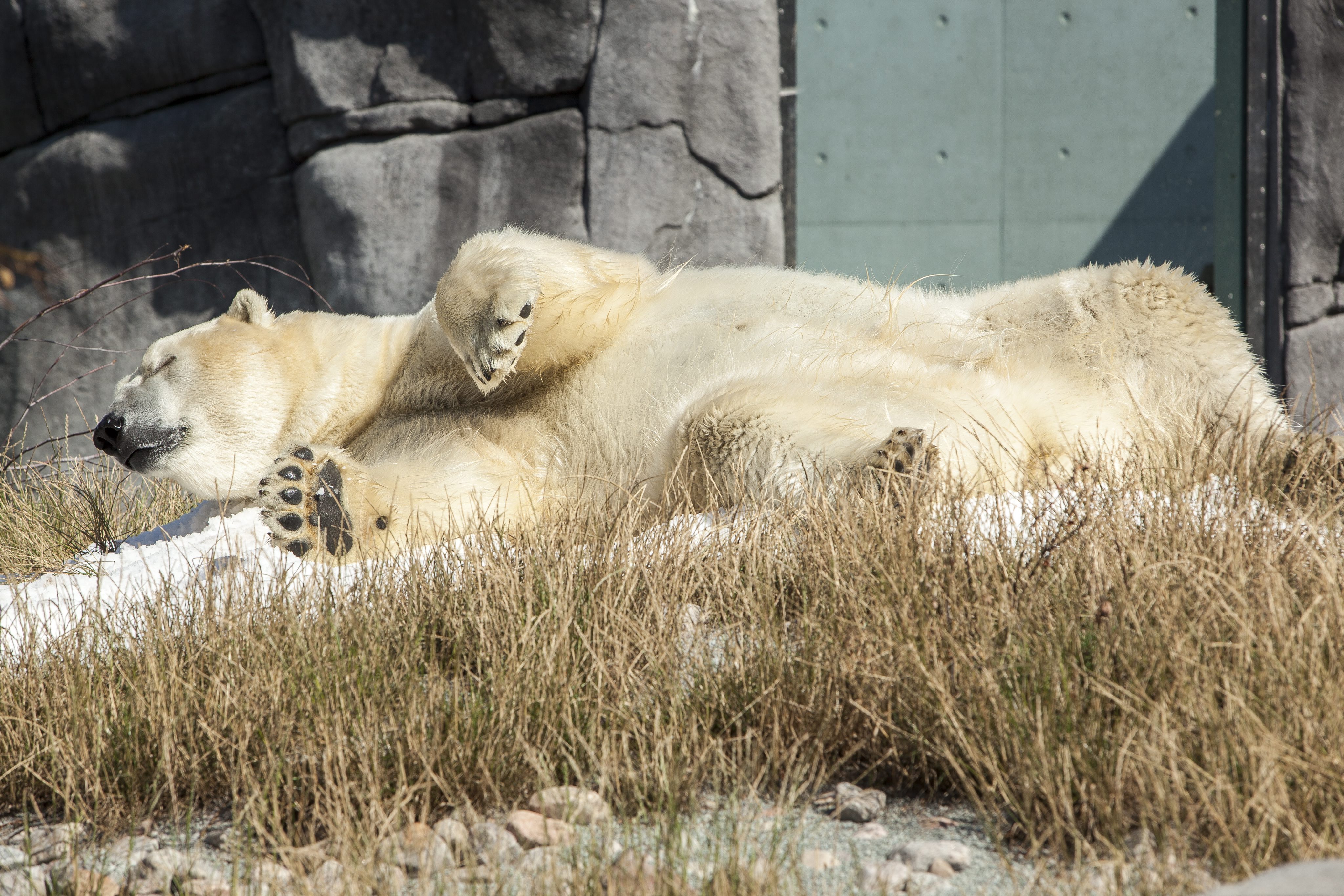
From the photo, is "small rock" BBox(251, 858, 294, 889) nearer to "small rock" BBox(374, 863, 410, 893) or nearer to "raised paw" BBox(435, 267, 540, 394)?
"small rock" BBox(374, 863, 410, 893)

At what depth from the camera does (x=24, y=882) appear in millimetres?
1312

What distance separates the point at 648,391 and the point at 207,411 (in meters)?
1.29

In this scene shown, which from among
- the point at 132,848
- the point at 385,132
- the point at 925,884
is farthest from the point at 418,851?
the point at 385,132

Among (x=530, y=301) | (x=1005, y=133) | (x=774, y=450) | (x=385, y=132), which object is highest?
(x=1005, y=133)

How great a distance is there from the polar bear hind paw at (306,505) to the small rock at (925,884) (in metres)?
1.61

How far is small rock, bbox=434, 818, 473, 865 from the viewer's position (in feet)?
4.25

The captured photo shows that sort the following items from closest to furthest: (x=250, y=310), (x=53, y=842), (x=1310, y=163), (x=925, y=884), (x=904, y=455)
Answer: (x=925, y=884)
(x=53, y=842)
(x=904, y=455)
(x=250, y=310)
(x=1310, y=163)

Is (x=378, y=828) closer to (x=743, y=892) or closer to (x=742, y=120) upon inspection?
(x=743, y=892)

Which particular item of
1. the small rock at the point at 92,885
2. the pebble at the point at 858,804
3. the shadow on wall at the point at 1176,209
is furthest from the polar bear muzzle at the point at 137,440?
the shadow on wall at the point at 1176,209

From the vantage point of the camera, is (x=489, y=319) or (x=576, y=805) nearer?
(x=576, y=805)

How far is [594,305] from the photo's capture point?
Answer: 9.39 ft

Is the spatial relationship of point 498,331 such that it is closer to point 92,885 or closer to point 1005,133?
point 92,885

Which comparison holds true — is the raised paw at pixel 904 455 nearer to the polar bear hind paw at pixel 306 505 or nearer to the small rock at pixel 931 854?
the small rock at pixel 931 854

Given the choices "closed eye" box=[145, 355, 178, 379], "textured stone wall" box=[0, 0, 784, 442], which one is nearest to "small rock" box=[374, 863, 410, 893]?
"closed eye" box=[145, 355, 178, 379]
